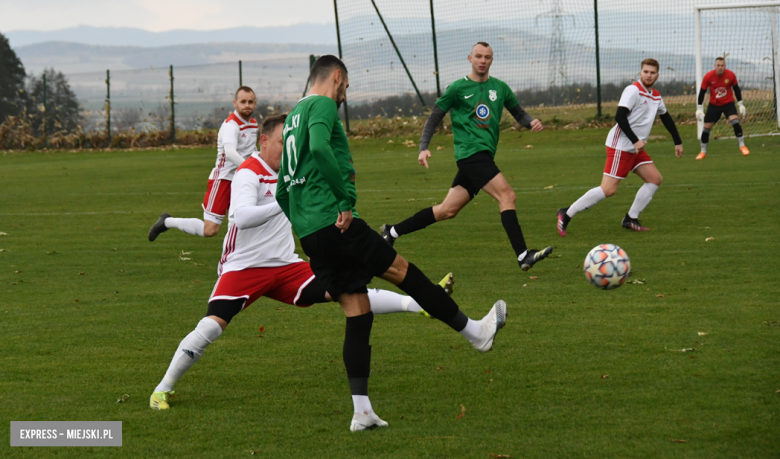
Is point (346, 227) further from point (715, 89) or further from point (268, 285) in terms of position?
point (715, 89)

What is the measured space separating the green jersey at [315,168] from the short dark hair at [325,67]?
14 centimetres

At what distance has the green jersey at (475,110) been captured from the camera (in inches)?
312

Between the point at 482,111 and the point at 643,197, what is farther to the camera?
the point at 643,197

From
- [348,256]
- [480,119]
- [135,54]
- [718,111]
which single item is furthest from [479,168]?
→ [135,54]

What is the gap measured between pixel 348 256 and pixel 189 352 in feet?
3.82

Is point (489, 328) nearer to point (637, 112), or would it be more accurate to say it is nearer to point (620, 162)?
point (620, 162)

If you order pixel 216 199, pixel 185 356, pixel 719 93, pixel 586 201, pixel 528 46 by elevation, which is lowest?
pixel 185 356

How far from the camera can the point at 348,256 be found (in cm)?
406

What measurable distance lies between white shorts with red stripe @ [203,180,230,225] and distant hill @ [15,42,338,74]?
12400 centimetres

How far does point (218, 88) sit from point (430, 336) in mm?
29965

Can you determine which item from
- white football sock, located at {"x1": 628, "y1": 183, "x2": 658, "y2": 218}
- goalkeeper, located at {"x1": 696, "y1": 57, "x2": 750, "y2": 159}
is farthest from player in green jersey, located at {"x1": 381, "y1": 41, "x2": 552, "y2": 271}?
goalkeeper, located at {"x1": 696, "y1": 57, "x2": 750, "y2": 159}

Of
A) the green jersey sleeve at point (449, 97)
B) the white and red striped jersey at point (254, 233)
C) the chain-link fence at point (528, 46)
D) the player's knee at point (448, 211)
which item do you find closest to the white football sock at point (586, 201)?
the player's knee at point (448, 211)

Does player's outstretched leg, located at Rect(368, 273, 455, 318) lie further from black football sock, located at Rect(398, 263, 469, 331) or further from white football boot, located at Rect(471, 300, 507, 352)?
black football sock, located at Rect(398, 263, 469, 331)

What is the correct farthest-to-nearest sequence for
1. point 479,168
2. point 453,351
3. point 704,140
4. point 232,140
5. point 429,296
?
point 704,140, point 232,140, point 479,168, point 453,351, point 429,296
